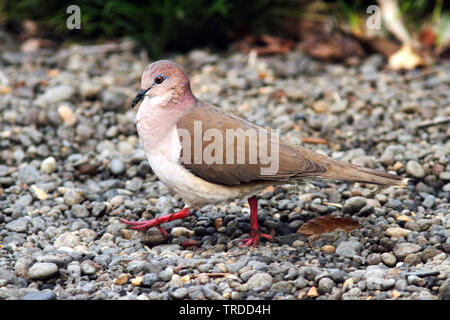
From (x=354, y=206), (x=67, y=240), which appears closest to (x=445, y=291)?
(x=354, y=206)

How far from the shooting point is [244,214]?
15.0 ft

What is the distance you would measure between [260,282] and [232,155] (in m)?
0.83

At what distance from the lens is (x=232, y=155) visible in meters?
3.90

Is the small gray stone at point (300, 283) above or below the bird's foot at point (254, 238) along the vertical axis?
below

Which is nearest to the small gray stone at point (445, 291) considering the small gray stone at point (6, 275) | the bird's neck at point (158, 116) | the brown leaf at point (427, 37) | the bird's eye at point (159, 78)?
the bird's neck at point (158, 116)

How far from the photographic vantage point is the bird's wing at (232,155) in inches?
153

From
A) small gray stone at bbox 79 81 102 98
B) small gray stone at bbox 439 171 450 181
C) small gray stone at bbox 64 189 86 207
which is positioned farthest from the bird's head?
small gray stone at bbox 79 81 102 98

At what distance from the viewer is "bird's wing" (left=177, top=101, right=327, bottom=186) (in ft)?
12.7

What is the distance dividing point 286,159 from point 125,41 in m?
4.03

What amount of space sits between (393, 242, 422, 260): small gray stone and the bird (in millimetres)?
376

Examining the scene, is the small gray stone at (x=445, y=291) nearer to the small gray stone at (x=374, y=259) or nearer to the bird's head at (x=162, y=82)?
the small gray stone at (x=374, y=259)

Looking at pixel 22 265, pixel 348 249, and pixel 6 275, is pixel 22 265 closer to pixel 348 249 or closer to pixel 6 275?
pixel 6 275

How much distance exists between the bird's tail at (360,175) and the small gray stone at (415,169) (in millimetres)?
947
